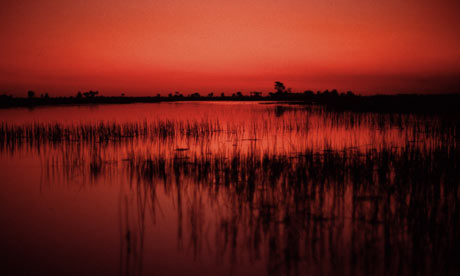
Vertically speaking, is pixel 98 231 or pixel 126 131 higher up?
pixel 126 131

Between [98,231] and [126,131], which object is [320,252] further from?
[126,131]

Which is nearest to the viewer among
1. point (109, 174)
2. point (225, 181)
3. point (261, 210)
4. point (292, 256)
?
point (292, 256)

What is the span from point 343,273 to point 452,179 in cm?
345

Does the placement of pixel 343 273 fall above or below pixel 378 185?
below

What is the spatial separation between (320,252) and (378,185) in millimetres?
2400

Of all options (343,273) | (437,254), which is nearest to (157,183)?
(343,273)

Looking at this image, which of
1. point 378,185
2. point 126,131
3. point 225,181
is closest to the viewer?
point 378,185

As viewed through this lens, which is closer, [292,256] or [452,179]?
[292,256]

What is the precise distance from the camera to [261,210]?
4582 mm

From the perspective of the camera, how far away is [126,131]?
13.3 meters

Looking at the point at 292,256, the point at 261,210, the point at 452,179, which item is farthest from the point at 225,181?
the point at 452,179

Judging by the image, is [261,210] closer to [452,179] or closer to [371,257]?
[371,257]

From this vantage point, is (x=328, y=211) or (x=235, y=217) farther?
(x=328, y=211)

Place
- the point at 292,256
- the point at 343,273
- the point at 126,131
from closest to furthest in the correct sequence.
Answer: the point at 343,273 → the point at 292,256 → the point at 126,131
